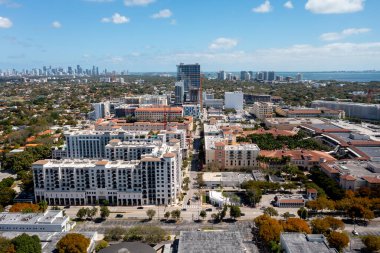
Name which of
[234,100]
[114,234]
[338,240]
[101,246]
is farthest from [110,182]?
[234,100]

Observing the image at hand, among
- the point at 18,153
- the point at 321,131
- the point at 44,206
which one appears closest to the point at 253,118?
the point at 321,131

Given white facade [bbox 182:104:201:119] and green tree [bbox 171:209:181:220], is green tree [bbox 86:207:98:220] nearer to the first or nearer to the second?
green tree [bbox 171:209:181:220]

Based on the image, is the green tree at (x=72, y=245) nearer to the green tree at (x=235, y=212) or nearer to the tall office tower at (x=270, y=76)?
the green tree at (x=235, y=212)

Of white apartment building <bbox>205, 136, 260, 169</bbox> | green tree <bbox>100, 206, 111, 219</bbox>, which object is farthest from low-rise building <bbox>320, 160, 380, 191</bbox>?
green tree <bbox>100, 206, 111, 219</bbox>

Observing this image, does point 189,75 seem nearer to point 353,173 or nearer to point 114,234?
point 353,173

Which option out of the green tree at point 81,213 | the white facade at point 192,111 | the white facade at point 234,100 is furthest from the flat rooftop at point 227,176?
the white facade at point 234,100

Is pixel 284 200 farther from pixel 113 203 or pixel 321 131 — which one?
pixel 321 131
